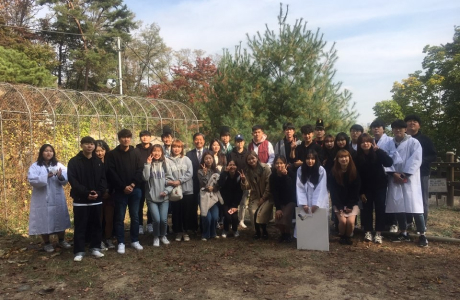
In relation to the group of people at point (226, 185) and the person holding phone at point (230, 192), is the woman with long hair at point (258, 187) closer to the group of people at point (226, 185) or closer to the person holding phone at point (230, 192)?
the group of people at point (226, 185)

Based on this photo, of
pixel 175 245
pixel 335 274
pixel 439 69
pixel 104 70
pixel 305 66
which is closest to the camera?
pixel 335 274

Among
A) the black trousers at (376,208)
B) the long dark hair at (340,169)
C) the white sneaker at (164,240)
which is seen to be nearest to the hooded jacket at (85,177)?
the white sneaker at (164,240)

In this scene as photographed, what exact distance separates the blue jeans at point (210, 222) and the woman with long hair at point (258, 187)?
573mm

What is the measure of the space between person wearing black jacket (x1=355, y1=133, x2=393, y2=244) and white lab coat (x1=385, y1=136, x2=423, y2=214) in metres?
0.13

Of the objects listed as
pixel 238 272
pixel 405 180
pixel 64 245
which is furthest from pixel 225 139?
pixel 64 245

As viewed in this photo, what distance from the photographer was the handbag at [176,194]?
5.70 meters

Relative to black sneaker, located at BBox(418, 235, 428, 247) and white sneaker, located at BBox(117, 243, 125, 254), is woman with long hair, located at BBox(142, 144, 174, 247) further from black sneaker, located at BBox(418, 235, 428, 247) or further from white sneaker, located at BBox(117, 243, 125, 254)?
black sneaker, located at BBox(418, 235, 428, 247)

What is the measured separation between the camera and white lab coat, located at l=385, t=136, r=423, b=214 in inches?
213

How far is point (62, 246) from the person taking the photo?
5754mm

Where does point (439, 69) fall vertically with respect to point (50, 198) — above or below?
above

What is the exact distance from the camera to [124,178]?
17.4ft

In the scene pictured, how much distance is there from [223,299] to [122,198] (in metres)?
2.37

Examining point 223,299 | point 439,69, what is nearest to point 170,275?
point 223,299

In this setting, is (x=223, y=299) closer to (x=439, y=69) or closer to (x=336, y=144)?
(x=336, y=144)
